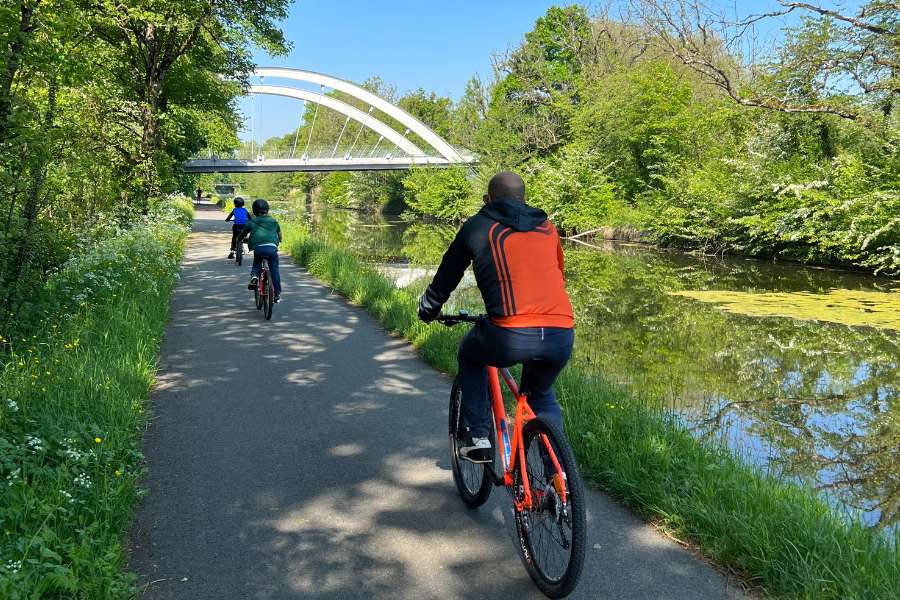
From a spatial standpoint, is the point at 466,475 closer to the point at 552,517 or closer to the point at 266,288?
the point at 552,517

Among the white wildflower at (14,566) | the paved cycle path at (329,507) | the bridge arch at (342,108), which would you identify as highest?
the bridge arch at (342,108)

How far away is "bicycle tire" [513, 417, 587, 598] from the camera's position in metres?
2.56

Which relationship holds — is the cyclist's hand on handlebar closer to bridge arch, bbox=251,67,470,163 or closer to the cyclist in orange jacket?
the cyclist in orange jacket

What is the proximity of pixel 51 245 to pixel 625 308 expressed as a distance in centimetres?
951

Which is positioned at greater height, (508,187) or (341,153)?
(341,153)

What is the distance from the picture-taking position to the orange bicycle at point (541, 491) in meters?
2.59

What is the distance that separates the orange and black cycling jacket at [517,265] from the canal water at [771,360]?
262 centimetres

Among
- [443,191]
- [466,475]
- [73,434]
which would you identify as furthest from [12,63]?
[443,191]

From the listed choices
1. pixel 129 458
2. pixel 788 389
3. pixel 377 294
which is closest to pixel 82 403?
pixel 129 458

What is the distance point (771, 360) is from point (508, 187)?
7.21 meters

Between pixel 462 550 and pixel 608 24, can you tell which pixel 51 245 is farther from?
pixel 608 24

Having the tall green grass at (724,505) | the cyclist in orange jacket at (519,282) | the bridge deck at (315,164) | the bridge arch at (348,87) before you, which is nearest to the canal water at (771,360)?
the tall green grass at (724,505)

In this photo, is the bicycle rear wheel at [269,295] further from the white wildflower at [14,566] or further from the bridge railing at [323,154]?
the bridge railing at [323,154]

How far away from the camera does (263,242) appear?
9.46m
